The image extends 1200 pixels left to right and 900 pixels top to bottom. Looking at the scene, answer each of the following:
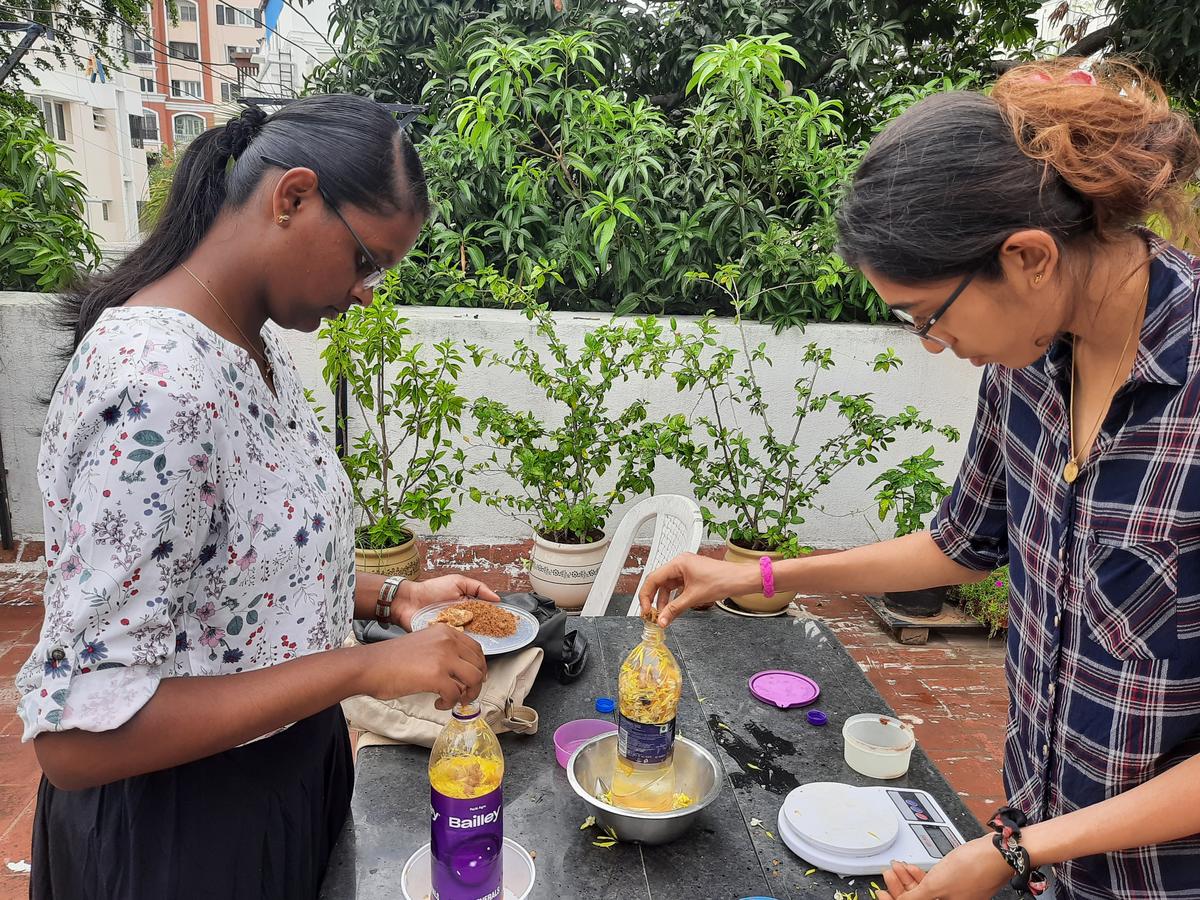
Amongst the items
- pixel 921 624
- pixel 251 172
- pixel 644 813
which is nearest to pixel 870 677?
pixel 921 624

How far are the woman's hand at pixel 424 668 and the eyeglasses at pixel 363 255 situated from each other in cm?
59

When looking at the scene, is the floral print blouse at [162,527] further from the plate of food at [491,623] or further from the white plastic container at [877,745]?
the white plastic container at [877,745]

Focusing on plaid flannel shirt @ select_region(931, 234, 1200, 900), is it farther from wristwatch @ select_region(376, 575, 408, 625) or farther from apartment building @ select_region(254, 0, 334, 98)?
apartment building @ select_region(254, 0, 334, 98)

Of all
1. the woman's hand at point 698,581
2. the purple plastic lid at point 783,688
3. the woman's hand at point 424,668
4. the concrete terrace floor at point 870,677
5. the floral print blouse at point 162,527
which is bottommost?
the concrete terrace floor at point 870,677

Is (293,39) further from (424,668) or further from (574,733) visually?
(424,668)

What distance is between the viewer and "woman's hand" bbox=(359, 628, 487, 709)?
124 centimetres

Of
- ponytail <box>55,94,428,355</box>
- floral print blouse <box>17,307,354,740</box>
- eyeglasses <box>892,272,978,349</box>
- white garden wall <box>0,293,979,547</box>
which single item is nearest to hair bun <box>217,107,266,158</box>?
ponytail <box>55,94,428,355</box>

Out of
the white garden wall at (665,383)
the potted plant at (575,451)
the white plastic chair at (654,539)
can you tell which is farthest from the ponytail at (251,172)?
the white garden wall at (665,383)

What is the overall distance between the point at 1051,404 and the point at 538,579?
320 centimetres

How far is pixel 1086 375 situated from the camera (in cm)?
129

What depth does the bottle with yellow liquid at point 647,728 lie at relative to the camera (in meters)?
1.38

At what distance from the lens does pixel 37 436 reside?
498 centimetres

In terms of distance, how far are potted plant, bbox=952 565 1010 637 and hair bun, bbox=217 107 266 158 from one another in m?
4.01

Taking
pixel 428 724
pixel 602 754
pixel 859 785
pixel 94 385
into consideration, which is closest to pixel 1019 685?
pixel 859 785
